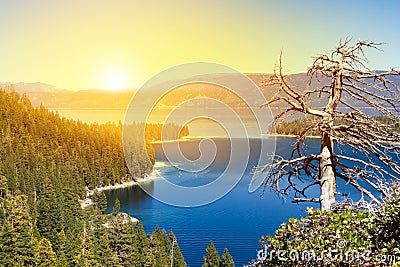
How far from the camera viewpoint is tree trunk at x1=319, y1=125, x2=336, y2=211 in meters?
4.15

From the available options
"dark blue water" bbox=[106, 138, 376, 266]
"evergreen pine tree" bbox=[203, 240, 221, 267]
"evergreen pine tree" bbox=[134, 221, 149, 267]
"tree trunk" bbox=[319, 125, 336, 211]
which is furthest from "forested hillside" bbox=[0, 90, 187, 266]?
"tree trunk" bbox=[319, 125, 336, 211]

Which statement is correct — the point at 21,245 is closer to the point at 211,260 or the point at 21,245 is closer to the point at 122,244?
the point at 122,244

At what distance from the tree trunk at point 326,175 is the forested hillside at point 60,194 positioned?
16.5m

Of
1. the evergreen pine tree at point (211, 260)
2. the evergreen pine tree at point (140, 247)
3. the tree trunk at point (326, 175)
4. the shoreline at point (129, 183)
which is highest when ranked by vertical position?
the tree trunk at point (326, 175)

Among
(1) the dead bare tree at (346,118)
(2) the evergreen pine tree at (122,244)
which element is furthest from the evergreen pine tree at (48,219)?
(1) the dead bare tree at (346,118)

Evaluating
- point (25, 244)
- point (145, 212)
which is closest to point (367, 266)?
point (25, 244)

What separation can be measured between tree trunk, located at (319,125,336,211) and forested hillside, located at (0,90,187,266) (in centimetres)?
1649

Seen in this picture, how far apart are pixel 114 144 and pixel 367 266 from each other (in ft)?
232

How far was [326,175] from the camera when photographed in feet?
13.8

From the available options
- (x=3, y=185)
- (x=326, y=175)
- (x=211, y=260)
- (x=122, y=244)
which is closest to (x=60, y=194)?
(x=3, y=185)

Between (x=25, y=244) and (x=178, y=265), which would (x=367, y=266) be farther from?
(x=178, y=265)

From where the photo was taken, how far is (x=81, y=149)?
232ft

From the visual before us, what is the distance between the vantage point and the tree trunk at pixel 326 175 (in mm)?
4148

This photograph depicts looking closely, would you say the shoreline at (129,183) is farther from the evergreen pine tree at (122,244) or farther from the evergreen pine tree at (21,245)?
the evergreen pine tree at (21,245)
